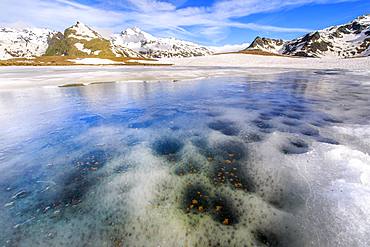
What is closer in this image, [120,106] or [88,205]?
[88,205]

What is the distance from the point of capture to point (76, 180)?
4.79m

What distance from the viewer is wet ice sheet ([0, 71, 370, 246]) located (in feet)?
11.3

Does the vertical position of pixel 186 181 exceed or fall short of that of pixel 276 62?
it exceeds it

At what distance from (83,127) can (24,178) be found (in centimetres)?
343

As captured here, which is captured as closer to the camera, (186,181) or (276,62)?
(186,181)

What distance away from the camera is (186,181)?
15.5 feet

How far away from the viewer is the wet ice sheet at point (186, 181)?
3430 millimetres

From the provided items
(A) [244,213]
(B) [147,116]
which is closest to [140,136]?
(B) [147,116]

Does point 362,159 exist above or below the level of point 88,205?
above

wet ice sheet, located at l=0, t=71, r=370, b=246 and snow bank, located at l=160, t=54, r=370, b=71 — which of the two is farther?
snow bank, located at l=160, t=54, r=370, b=71

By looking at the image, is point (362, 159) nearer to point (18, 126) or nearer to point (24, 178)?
point (24, 178)

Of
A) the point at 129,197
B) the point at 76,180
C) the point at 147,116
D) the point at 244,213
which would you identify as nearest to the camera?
the point at 244,213

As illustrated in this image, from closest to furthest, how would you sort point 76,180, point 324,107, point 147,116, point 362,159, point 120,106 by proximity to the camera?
point 76,180
point 362,159
point 147,116
point 324,107
point 120,106

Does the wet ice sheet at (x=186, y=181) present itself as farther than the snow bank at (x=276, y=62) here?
No
